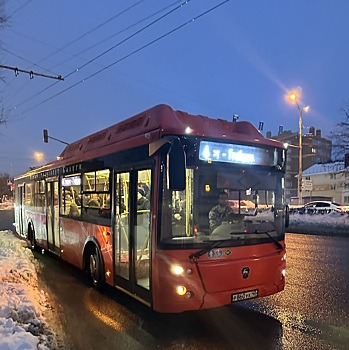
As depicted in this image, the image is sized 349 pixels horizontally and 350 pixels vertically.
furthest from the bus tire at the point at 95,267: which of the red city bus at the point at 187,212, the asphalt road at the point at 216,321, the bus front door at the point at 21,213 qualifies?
the bus front door at the point at 21,213

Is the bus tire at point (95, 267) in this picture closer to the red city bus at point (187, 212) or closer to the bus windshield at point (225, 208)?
the red city bus at point (187, 212)

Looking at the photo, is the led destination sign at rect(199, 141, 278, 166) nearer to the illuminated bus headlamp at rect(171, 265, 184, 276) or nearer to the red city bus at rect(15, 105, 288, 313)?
the red city bus at rect(15, 105, 288, 313)

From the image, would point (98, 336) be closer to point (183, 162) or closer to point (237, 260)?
point (237, 260)

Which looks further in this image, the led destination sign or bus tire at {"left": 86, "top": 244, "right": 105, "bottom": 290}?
bus tire at {"left": 86, "top": 244, "right": 105, "bottom": 290}

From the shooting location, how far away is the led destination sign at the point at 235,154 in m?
5.60

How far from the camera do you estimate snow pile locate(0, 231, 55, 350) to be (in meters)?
4.69

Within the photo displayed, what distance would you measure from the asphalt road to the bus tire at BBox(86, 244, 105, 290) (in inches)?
Answer: 8.7

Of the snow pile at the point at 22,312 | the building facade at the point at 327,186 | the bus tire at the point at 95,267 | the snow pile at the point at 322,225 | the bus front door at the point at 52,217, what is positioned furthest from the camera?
the building facade at the point at 327,186

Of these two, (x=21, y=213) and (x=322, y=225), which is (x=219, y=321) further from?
(x=322, y=225)

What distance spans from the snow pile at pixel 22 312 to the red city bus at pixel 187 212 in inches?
54.3

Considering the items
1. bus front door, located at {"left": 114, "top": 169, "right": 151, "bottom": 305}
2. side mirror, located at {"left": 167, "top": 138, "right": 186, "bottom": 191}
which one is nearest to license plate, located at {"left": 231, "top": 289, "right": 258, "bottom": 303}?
bus front door, located at {"left": 114, "top": 169, "right": 151, "bottom": 305}

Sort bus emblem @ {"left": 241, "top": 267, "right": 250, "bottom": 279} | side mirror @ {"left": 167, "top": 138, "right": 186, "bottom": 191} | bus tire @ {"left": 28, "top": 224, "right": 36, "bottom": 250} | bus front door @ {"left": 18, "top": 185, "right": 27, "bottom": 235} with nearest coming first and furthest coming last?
1. side mirror @ {"left": 167, "top": 138, "right": 186, "bottom": 191}
2. bus emblem @ {"left": 241, "top": 267, "right": 250, "bottom": 279}
3. bus tire @ {"left": 28, "top": 224, "right": 36, "bottom": 250}
4. bus front door @ {"left": 18, "top": 185, "right": 27, "bottom": 235}

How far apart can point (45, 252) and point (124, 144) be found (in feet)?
26.1

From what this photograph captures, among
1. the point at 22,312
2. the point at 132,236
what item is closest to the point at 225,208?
the point at 132,236
